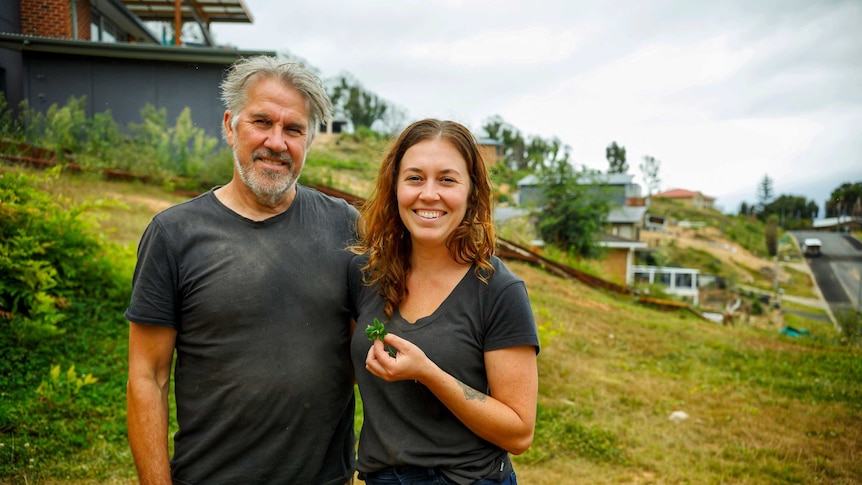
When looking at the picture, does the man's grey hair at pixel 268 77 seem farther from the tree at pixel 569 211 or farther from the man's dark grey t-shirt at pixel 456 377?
the tree at pixel 569 211

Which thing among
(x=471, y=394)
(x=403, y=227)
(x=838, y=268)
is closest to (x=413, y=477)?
(x=471, y=394)

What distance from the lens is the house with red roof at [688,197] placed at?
7583 centimetres

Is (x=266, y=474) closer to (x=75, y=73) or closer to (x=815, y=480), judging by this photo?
(x=815, y=480)

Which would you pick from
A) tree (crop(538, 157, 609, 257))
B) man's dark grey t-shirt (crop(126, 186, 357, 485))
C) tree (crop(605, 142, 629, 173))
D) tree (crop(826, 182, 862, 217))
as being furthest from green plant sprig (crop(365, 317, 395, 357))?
tree (crop(605, 142, 629, 173))

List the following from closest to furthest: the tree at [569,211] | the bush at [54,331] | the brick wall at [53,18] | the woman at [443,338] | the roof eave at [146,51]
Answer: the woman at [443,338] < the bush at [54,331] < the brick wall at [53,18] < the roof eave at [146,51] < the tree at [569,211]

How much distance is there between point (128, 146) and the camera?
13.1 m

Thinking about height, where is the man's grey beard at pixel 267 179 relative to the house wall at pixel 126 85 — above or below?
below

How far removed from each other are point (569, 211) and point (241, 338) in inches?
807

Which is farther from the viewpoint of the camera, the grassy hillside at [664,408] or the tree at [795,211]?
the tree at [795,211]

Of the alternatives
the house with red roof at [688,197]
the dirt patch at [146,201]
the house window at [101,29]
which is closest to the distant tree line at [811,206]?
the dirt patch at [146,201]

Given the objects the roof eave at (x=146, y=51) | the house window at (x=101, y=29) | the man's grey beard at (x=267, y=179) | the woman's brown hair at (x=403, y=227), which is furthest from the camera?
the house window at (x=101, y=29)

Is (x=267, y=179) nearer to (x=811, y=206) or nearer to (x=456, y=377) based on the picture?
(x=456, y=377)

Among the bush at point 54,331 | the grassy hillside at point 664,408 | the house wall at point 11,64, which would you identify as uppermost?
the house wall at point 11,64

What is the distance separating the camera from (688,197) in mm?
77625
